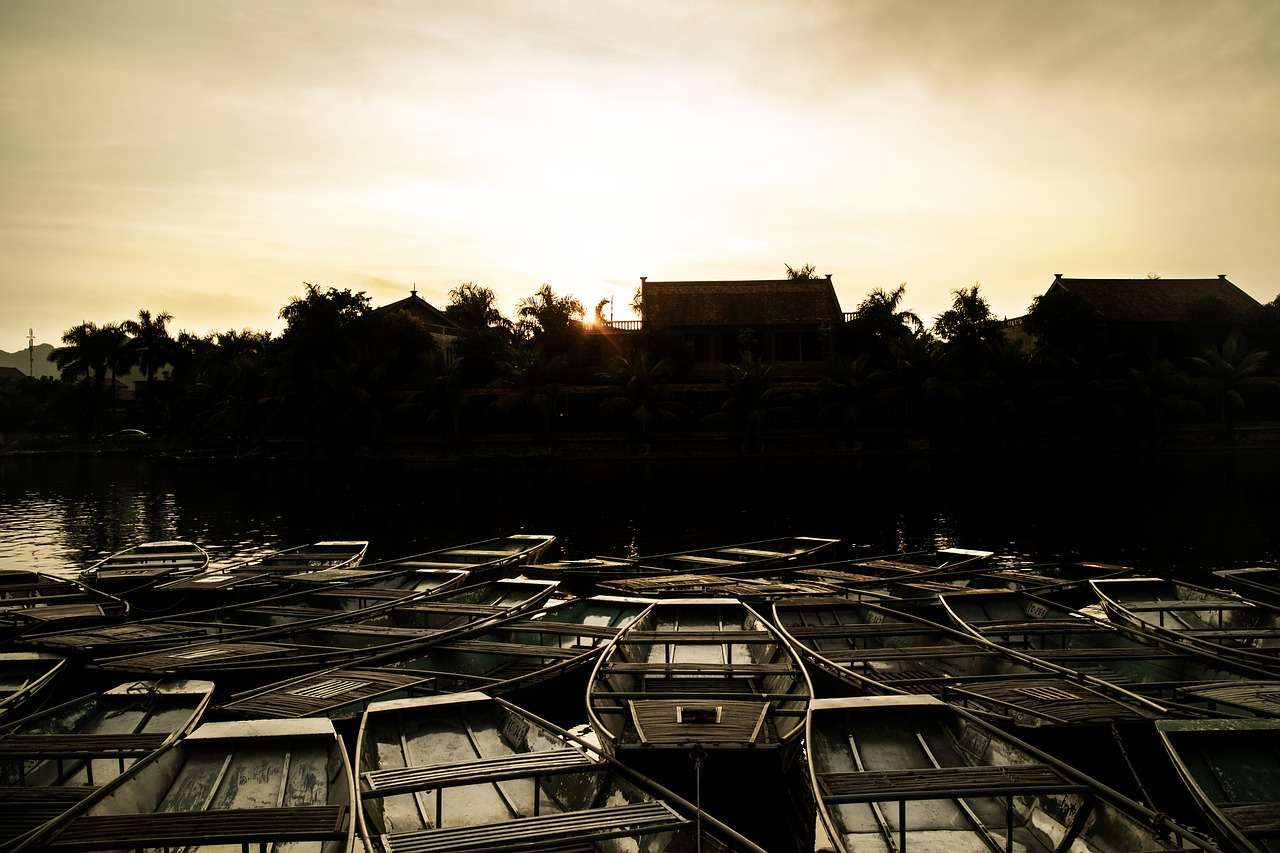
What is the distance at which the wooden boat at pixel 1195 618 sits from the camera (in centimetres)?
1094

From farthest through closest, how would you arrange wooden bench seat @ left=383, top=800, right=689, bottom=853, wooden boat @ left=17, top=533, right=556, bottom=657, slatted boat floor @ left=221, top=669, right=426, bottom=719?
1. wooden boat @ left=17, top=533, right=556, bottom=657
2. slatted boat floor @ left=221, top=669, right=426, bottom=719
3. wooden bench seat @ left=383, top=800, right=689, bottom=853

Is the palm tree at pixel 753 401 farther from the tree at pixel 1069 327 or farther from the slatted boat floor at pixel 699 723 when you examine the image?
the slatted boat floor at pixel 699 723

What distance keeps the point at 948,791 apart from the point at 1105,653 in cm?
550

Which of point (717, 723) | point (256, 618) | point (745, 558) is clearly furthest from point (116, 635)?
point (745, 558)

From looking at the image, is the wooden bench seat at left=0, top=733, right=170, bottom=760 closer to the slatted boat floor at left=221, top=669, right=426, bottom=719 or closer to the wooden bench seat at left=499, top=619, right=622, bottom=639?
Answer: the slatted boat floor at left=221, top=669, right=426, bottom=719

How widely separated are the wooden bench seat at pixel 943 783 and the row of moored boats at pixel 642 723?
0.09 feet

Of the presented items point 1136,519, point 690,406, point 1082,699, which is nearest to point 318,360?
point 690,406

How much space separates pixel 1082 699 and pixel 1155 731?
2.38 feet

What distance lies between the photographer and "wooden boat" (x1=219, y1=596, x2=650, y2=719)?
30.3 feet

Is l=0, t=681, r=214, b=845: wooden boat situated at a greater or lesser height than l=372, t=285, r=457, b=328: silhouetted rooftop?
lesser

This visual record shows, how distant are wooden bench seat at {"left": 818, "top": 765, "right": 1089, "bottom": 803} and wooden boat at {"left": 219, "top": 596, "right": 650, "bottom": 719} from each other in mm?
4416

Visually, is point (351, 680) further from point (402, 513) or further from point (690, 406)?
point (690, 406)

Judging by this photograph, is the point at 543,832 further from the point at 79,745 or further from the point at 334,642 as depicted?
the point at 334,642

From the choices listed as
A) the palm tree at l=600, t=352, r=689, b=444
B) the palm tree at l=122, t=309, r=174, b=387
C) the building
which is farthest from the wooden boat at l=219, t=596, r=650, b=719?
the palm tree at l=122, t=309, r=174, b=387
